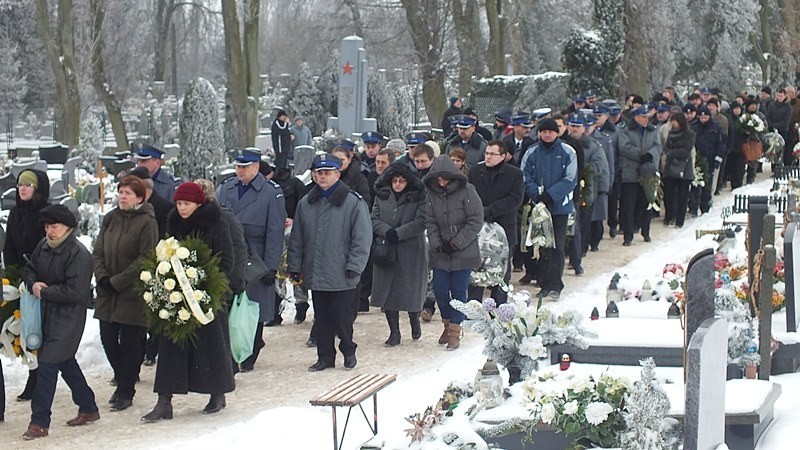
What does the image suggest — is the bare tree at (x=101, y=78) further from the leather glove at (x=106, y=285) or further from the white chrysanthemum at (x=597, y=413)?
the white chrysanthemum at (x=597, y=413)

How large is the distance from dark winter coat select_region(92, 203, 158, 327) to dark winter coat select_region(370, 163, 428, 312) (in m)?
2.70

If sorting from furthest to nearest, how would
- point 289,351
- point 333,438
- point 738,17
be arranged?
point 738,17
point 289,351
point 333,438

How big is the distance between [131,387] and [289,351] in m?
2.25

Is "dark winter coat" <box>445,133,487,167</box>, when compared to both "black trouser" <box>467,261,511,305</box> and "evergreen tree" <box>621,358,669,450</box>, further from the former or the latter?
"evergreen tree" <box>621,358,669,450</box>

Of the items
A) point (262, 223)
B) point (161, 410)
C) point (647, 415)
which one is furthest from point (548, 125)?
point (647, 415)

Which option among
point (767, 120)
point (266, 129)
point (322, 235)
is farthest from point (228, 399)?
point (266, 129)

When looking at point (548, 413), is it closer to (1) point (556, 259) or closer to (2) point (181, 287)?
(2) point (181, 287)

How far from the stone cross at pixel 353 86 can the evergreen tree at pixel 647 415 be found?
18908mm

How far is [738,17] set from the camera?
48750 mm

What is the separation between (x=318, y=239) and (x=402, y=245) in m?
1.13

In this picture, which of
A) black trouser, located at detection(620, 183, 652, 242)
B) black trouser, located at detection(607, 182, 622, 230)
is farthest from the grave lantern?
black trouser, located at detection(607, 182, 622, 230)

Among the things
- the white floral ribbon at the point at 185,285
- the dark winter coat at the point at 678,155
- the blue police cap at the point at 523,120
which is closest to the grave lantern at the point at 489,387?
the white floral ribbon at the point at 185,285

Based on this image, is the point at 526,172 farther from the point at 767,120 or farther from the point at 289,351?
the point at 767,120

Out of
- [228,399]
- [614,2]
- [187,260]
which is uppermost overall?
[614,2]
